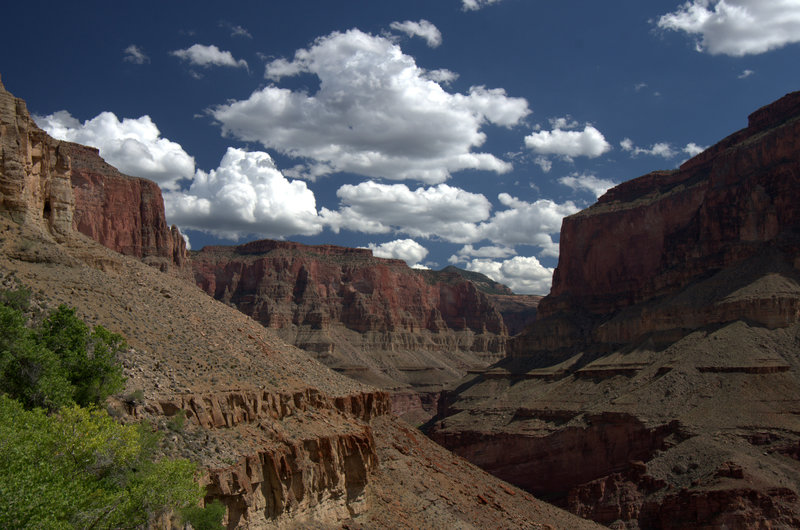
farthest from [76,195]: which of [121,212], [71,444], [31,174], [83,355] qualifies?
[71,444]

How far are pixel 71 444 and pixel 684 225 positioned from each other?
5012 inches

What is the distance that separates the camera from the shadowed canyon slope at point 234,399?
3344cm

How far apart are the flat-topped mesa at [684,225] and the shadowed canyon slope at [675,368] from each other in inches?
12.2

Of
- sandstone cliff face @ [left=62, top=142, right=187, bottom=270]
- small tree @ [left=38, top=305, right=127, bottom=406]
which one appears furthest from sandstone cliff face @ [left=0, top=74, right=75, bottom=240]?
sandstone cliff face @ [left=62, top=142, right=187, bottom=270]

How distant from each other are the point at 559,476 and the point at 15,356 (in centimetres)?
7478

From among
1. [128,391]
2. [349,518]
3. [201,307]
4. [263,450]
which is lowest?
[349,518]

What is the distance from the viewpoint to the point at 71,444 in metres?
22.2

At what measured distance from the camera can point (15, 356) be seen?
2800cm

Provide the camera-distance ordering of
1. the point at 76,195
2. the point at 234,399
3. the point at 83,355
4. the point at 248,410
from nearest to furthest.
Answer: the point at 83,355
the point at 234,399
the point at 248,410
the point at 76,195

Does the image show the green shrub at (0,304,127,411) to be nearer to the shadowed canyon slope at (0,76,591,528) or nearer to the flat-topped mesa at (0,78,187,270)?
the shadowed canyon slope at (0,76,591,528)

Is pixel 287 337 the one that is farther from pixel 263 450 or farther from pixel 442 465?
pixel 263 450

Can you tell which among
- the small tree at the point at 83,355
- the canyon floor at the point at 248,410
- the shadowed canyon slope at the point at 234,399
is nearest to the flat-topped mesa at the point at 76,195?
the shadowed canyon slope at the point at 234,399

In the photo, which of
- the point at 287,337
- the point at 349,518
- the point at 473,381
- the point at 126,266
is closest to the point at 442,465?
the point at 349,518

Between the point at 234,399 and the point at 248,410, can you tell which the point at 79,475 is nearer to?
the point at 234,399
